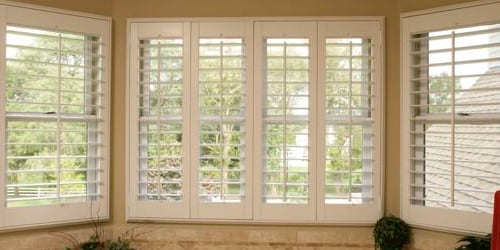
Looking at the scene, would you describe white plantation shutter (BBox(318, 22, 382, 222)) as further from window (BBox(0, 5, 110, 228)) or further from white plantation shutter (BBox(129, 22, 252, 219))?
window (BBox(0, 5, 110, 228))

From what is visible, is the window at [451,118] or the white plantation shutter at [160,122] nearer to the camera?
the window at [451,118]

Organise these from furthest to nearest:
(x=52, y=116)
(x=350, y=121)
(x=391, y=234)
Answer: (x=350, y=121) → (x=52, y=116) → (x=391, y=234)

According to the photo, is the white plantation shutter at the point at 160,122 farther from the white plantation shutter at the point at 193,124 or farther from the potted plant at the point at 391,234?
the potted plant at the point at 391,234

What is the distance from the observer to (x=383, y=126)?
3.54m

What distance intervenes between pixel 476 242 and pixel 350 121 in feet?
3.74

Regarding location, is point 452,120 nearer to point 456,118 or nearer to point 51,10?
point 456,118

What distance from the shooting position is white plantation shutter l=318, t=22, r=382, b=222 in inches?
139

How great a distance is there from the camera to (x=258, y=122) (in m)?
3.57

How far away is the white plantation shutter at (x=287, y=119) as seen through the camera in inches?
140

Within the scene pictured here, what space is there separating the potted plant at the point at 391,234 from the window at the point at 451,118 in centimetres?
10

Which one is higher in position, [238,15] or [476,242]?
[238,15]

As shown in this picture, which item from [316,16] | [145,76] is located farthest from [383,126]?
[145,76]

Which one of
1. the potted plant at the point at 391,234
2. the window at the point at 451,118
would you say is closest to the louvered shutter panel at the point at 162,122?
the potted plant at the point at 391,234

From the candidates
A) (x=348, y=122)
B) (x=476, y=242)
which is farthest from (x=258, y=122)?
(x=476, y=242)
